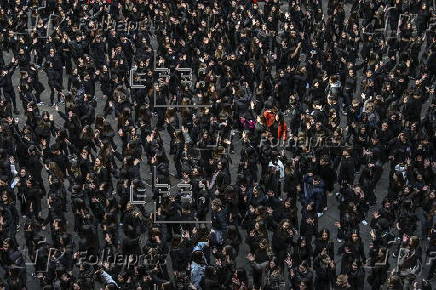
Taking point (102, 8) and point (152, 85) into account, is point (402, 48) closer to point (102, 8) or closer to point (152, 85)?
point (152, 85)

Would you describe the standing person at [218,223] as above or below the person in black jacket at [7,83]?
below

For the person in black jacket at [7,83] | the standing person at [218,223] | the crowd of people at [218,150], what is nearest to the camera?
the crowd of people at [218,150]

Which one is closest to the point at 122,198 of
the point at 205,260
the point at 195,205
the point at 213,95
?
the point at 195,205

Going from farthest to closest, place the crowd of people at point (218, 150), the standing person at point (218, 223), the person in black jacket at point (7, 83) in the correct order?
the person in black jacket at point (7, 83) < the standing person at point (218, 223) < the crowd of people at point (218, 150)

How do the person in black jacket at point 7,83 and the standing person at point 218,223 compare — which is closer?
the standing person at point 218,223

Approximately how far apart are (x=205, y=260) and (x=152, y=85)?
8751 millimetres

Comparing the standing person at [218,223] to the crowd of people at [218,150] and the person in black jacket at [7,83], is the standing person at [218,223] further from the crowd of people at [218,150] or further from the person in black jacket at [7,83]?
the person in black jacket at [7,83]

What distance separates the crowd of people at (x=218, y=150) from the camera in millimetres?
15805

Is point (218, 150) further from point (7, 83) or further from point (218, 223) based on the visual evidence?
point (7, 83)

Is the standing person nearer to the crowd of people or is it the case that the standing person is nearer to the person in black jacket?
the crowd of people

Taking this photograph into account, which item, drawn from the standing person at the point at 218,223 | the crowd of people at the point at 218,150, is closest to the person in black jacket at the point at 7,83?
the crowd of people at the point at 218,150

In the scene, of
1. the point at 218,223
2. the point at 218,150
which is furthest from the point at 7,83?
the point at 218,223

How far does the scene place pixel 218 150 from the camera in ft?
61.5

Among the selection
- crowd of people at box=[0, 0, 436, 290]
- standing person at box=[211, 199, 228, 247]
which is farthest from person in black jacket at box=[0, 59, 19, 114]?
standing person at box=[211, 199, 228, 247]
